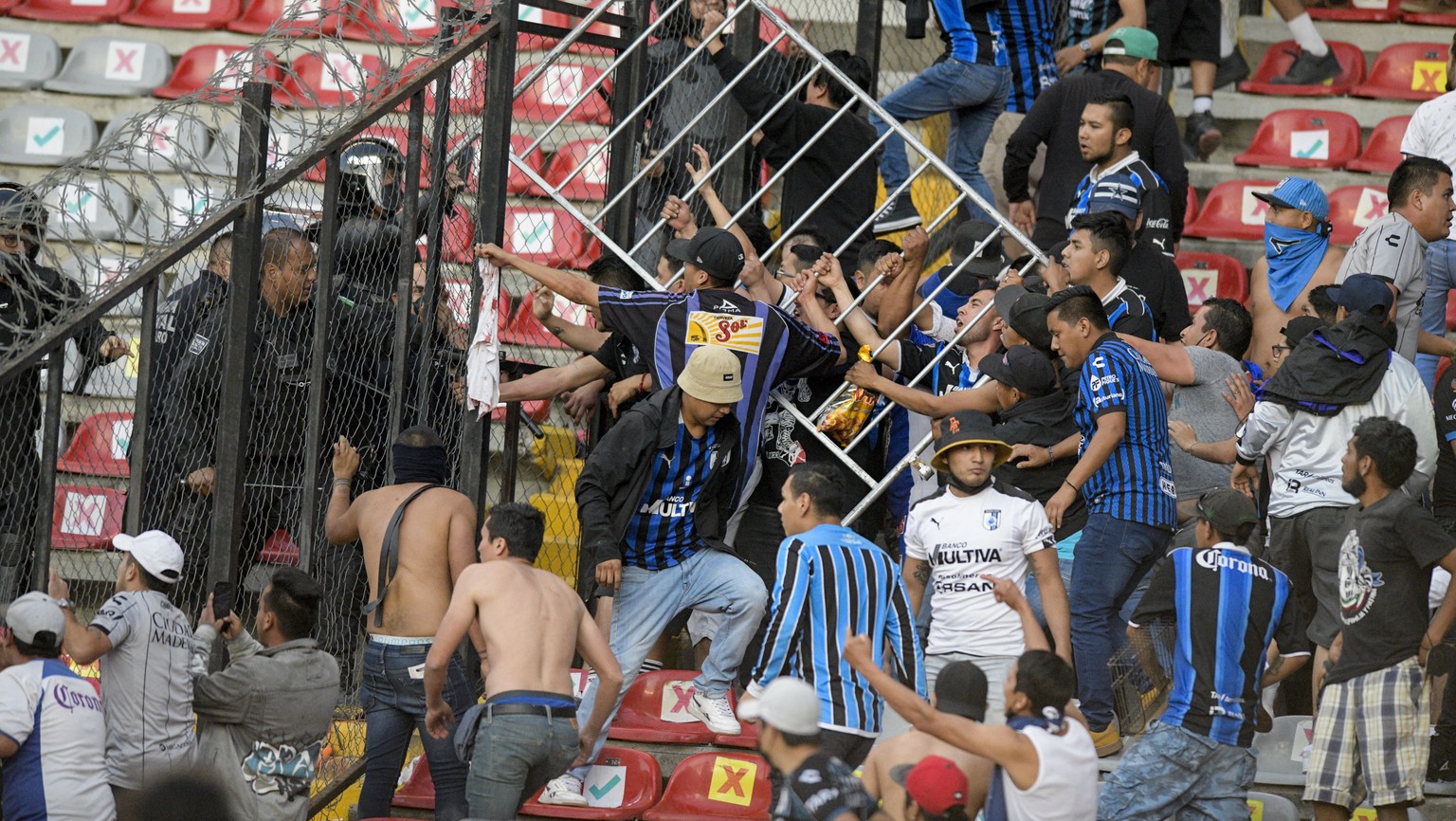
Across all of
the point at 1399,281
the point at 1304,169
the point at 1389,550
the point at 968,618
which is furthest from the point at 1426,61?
the point at 968,618

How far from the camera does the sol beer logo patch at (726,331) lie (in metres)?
7.12

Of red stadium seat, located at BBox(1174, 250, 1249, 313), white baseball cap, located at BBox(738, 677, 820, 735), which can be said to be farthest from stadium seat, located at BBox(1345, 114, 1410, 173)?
white baseball cap, located at BBox(738, 677, 820, 735)

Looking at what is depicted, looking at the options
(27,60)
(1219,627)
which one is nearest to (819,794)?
(1219,627)

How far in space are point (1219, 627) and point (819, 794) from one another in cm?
201

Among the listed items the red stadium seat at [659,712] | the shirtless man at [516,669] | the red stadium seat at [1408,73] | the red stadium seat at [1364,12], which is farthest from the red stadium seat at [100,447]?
the red stadium seat at [1364,12]

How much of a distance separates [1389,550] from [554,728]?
3.08 m

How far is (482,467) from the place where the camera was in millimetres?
7473

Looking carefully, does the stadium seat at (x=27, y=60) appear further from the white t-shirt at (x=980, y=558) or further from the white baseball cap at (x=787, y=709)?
the white baseball cap at (x=787, y=709)

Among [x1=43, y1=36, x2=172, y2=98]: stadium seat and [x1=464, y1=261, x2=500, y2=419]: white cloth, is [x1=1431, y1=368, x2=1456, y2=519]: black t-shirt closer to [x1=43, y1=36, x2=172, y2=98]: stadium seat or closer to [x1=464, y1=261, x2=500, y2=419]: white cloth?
[x1=464, y1=261, x2=500, y2=419]: white cloth

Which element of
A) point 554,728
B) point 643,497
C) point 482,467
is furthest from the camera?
point 482,467

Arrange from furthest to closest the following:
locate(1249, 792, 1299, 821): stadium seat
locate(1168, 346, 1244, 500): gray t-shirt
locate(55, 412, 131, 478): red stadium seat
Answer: locate(55, 412, 131, 478): red stadium seat
locate(1168, 346, 1244, 500): gray t-shirt
locate(1249, 792, 1299, 821): stadium seat

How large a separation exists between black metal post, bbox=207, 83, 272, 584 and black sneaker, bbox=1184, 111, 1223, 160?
7365 millimetres

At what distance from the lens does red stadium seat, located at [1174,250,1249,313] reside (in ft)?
35.7

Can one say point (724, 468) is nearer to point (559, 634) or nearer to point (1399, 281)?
point (559, 634)
